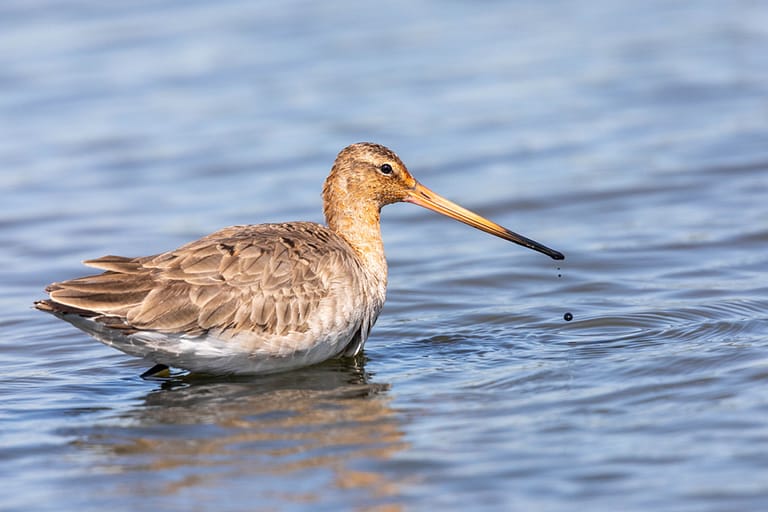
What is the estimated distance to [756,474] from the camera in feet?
20.7

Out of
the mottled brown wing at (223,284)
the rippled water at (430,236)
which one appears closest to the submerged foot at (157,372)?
the rippled water at (430,236)

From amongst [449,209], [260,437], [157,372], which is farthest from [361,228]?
[260,437]

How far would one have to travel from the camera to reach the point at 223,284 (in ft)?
26.6

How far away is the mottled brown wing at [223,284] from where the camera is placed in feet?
25.5

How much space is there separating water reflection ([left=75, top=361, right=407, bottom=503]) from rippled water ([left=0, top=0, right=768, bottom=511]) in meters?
0.02

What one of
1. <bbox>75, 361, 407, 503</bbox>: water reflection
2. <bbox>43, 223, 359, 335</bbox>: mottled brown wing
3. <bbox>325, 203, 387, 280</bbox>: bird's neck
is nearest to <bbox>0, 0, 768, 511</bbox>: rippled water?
<bbox>75, 361, 407, 503</bbox>: water reflection

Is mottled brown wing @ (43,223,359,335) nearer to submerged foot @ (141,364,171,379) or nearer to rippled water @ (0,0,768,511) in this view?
rippled water @ (0,0,768,511)

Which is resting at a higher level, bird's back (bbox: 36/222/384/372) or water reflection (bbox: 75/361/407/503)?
bird's back (bbox: 36/222/384/372)

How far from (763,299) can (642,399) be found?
243 centimetres

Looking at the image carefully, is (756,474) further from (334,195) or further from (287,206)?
(287,206)

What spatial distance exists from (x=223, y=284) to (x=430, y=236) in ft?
14.4

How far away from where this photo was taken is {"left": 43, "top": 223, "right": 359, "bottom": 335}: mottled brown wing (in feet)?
25.5

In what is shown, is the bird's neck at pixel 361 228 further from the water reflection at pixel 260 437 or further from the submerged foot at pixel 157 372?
the submerged foot at pixel 157 372

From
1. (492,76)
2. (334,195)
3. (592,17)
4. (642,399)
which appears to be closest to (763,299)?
(642,399)
